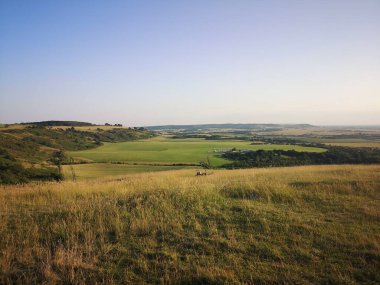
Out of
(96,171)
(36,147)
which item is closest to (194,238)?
(96,171)

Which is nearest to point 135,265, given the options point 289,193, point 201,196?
point 201,196

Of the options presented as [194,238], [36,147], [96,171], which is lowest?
[96,171]

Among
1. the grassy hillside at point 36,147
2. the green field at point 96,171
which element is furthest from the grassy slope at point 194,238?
the green field at point 96,171

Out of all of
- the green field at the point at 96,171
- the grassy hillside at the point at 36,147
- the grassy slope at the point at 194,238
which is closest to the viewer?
the grassy slope at the point at 194,238

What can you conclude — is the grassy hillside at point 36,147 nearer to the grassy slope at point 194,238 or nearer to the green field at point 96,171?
the green field at point 96,171

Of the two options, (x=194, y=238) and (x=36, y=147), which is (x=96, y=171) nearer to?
(x=36, y=147)

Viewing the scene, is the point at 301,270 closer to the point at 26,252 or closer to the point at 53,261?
the point at 53,261

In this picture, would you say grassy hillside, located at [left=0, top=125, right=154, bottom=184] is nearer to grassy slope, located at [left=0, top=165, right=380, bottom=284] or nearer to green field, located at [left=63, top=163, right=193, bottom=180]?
green field, located at [left=63, top=163, right=193, bottom=180]

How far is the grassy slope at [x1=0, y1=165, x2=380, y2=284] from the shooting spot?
5562mm

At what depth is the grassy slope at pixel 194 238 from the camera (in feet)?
18.2

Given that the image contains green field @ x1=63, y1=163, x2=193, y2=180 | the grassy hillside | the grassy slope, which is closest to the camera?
the grassy slope

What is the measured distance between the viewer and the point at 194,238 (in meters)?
7.21

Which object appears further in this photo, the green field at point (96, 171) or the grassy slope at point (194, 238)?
the green field at point (96, 171)

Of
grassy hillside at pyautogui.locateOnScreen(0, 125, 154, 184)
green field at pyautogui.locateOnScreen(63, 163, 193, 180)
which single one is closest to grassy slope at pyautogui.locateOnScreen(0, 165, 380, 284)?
grassy hillside at pyautogui.locateOnScreen(0, 125, 154, 184)
